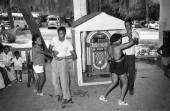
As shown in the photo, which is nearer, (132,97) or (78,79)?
(132,97)

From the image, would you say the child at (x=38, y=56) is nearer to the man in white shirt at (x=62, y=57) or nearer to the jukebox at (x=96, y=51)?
the man in white shirt at (x=62, y=57)

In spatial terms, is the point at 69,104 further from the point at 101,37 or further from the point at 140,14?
the point at 140,14

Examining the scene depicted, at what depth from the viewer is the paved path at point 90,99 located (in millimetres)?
4289

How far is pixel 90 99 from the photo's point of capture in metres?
4.80

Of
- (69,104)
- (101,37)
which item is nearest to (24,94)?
(69,104)

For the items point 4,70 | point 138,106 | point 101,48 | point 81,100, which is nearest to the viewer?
point 138,106

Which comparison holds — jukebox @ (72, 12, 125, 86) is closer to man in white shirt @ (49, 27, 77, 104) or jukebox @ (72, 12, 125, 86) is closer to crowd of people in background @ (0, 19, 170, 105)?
crowd of people in background @ (0, 19, 170, 105)

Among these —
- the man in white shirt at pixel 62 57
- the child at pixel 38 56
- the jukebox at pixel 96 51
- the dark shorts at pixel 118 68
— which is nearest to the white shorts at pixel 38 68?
the child at pixel 38 56

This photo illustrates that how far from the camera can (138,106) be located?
14.0ft

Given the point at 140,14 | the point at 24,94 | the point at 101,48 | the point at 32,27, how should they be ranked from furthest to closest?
the point at 140,14, the point at 32,27, the point at 101,48, the point at 24,94

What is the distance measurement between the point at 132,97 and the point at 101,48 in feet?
6.93

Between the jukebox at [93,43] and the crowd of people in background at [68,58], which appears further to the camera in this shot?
the jukebox at [93,43]

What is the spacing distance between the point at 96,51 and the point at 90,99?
6.71ft

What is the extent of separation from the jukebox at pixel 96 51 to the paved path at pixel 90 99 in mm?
958
